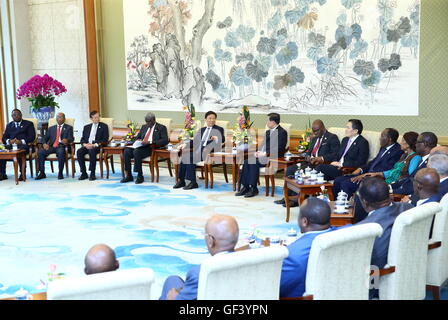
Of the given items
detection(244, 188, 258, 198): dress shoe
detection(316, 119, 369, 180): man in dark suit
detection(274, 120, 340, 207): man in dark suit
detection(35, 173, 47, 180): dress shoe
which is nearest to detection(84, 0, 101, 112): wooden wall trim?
detection(35, 173, 47, 180): dress shoe

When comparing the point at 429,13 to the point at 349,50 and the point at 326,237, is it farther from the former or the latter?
the point at 326,237

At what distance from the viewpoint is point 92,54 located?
1387cm

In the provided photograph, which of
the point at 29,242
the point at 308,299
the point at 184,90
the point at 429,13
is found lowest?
the point at 29,242

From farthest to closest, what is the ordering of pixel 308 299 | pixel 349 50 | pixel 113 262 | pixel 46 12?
pixel 46 12 → pixel 349 50 → pixel 308 299 → pixel 113 262

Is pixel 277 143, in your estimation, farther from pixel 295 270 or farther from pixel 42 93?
pixel 295 270

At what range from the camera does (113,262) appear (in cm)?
330

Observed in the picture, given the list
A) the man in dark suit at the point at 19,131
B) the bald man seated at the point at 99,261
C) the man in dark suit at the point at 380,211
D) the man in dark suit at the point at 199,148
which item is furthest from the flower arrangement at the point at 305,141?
the bald man seated at the point at 99,261

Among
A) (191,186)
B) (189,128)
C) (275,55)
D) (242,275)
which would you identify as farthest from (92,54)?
(242,275)

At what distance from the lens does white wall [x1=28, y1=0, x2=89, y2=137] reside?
14102mm

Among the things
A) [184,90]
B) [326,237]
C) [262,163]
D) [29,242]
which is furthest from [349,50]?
[326,237]

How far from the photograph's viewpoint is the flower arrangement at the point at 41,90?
1296 cm

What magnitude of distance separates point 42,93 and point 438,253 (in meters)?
10.2

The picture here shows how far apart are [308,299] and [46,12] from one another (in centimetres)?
1252

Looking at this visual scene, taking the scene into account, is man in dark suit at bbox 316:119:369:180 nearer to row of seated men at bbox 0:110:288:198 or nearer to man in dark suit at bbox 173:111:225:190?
row of seated men at bbox 0:110:288:198
